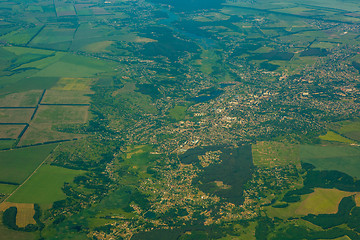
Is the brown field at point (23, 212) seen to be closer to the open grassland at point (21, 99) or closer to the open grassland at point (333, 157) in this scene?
the open grassland at point (21, 99)

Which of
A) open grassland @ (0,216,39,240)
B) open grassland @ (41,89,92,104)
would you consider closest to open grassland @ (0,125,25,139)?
open grassland @ (41,89,92,104)

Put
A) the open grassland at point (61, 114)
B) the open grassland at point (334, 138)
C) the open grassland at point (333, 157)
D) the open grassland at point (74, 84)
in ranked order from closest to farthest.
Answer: the open grassland at point (333, 157) < the open grassland at point (334, 138) < the open grassland at point (61, 114) < the open grassland at point (74, 84)

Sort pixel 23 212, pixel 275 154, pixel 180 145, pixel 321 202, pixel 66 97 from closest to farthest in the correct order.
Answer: pixel 23 212 → pixel 321 202 → pixel 275 154 → pixel 180 145 → pixel 66 97

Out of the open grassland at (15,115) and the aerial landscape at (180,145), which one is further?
the open grassland at (15,115)

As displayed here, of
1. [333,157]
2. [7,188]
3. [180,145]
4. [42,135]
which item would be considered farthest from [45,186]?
[333,157]

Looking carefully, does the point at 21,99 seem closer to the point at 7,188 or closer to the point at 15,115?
the point at 15,115

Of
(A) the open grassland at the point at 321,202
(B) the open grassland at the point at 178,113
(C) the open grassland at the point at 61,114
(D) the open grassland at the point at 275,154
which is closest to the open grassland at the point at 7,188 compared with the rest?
(C) the open grassland at the point at 61,114
